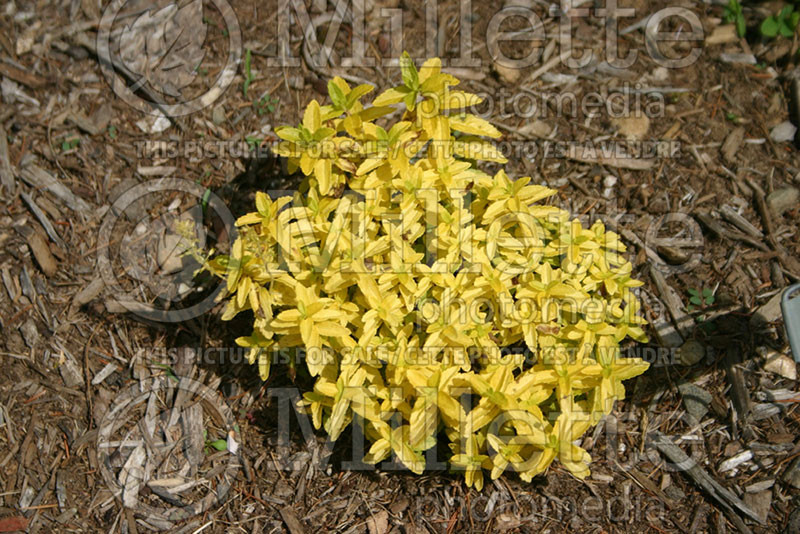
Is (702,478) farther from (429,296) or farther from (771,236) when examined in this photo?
(429,296)

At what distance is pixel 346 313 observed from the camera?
239 cm

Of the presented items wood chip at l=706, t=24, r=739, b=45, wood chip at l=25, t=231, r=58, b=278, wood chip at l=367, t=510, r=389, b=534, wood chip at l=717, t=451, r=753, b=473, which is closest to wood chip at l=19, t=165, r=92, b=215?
wood chip at l=25, t=231, r=58, b=278

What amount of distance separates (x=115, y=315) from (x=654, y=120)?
302cm

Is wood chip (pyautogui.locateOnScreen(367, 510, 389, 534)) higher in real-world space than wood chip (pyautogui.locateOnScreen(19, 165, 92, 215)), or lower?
lower

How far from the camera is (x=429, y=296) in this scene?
2.59 m

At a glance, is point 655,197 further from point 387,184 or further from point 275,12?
point 275,12

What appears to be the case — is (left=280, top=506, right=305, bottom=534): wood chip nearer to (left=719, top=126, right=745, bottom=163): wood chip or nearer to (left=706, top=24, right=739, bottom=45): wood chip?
(left=719, top=126, right=745, bottom=163): wood chip

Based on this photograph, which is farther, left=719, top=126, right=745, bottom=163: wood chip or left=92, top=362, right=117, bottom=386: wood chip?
left=719, top=126, right=745, bottom=163: wood chip

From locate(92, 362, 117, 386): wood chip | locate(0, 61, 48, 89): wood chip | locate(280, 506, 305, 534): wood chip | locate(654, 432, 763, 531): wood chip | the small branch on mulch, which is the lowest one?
locate(280, 506, 305, 534): wood chip

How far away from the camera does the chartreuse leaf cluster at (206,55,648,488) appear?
2.27 metres

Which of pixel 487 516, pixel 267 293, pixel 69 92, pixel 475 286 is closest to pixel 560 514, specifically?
pixel 487 516

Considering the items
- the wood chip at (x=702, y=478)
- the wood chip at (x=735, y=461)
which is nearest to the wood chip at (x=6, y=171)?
the wood chip at (x=702, y=478)

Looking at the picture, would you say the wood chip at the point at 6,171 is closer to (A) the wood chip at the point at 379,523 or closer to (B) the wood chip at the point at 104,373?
(B) the wood chip at the point at 104,373

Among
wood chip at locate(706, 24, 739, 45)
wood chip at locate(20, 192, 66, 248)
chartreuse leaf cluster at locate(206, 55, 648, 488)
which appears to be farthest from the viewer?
wood chip at locate(706, 24, 739, 45)
